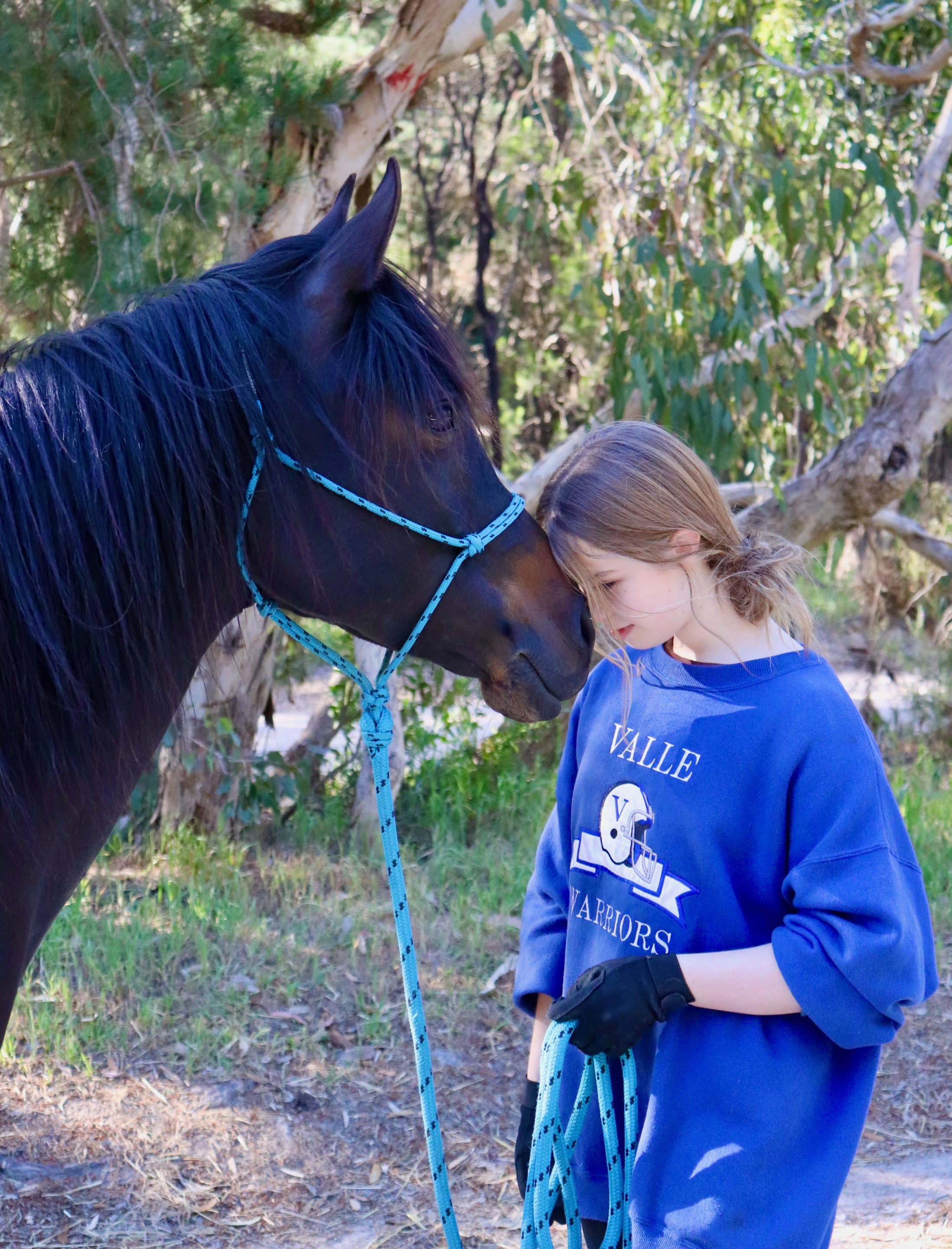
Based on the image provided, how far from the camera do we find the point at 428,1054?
1.51m

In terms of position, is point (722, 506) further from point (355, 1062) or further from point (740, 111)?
point (740, 111)

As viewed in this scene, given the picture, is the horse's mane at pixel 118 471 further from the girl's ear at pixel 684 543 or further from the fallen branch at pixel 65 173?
the fallen branch at pixel 65 173

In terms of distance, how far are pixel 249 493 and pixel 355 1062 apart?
2.04 metres

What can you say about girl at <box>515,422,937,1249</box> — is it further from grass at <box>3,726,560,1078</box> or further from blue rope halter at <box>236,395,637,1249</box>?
grass at <box>3,726,560,1078</box>

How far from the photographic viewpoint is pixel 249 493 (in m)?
1.38

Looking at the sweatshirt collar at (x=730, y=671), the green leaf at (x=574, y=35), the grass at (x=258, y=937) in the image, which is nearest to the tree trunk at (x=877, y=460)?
the grass at (x=258, y=937)

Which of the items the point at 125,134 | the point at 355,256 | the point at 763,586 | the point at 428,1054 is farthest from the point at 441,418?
the point at 125,134

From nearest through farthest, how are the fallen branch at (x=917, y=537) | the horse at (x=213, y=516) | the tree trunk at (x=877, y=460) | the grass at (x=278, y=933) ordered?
the horse at (x=213, y=516) < the grass at (x=278, y=933) < the tree trunk at (x=877, y=460) < the fallen branch at (x=917, y=537)

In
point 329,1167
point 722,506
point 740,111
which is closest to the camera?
point 722,506

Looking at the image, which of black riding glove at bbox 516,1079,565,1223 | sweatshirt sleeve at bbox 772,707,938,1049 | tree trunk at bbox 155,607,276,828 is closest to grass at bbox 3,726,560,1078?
tree trunk at bbox 155,607,276,828

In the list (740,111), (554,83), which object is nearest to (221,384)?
(740,111)

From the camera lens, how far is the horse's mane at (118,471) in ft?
4.23

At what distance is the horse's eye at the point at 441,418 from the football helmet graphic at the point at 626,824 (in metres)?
0.52

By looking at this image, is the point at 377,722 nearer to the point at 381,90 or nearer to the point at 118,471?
the point at 118,471
